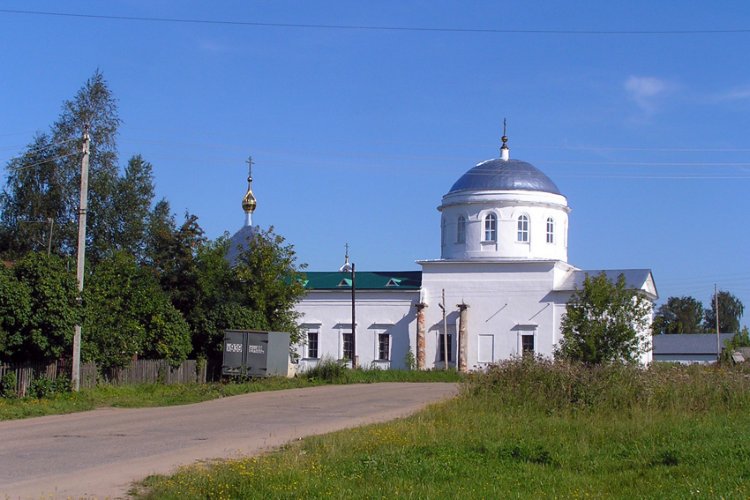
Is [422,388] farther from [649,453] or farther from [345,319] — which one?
[649,453]

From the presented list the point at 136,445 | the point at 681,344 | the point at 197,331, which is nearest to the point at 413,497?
the point at 136,445

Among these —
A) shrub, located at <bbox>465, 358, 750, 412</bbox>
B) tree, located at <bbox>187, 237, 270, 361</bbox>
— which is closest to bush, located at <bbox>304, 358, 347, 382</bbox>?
tree, located at <bbox>187, 237, 270, 361</bbox>

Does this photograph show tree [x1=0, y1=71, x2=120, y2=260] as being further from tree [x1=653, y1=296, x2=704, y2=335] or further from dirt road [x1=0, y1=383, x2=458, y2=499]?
tree [x1=653, y1=296, x2=704, y2=335]

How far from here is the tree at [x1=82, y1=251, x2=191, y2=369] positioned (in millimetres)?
29734

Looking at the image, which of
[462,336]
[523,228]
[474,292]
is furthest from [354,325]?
[523,228]

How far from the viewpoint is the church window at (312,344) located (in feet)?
186

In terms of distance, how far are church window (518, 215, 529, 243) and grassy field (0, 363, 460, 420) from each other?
16.4m

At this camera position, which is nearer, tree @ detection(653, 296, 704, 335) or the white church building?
the white church building

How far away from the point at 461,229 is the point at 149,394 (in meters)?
29.9

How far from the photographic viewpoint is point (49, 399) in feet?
83.9

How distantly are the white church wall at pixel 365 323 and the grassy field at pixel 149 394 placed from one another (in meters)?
12.9

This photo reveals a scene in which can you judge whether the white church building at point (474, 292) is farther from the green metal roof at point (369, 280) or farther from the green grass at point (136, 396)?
the green grass at point (136, 396)

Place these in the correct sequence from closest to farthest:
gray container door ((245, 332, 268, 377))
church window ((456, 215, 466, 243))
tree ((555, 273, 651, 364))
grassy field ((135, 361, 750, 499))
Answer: grassy field ((135, 361, 750, 499)) < gray container door ((245, 332, 268, 377)) < tree ((555, 273, 651, 364)) < church window ((456, 215, 466, 243))

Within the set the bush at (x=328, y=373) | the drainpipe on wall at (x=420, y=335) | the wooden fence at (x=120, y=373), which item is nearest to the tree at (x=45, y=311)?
the wooden fence at (x=120, y=373)
